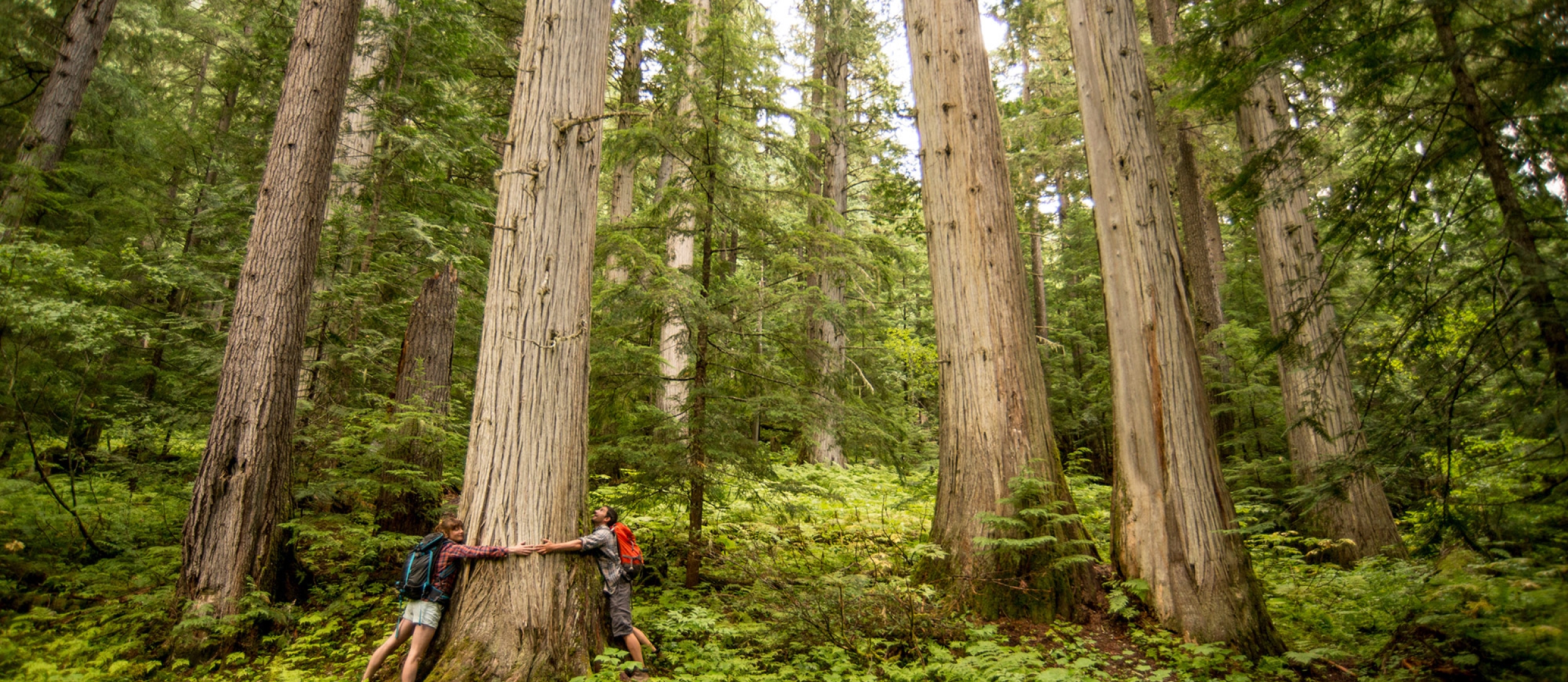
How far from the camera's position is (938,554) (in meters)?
5.10

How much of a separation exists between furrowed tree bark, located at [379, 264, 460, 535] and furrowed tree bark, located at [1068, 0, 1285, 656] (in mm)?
6570

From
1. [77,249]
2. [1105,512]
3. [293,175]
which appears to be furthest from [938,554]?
[77,249]

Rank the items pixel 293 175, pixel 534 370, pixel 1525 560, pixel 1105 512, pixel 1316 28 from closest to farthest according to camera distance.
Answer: pixel 1525 560
pixel 1316 28
pixel 534 370
pixel 293 175
pixel 1105 512

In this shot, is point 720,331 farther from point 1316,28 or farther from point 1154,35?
point 1154,35

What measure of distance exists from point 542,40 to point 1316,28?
5645 mm

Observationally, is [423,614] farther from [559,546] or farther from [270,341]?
[270,341]

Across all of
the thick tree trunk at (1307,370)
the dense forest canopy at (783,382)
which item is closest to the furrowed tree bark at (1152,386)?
the dense forest canopy at (783,382)

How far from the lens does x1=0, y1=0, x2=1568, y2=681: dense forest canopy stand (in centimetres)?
401

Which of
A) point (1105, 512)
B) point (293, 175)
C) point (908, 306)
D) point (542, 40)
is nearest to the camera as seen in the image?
point (542, 40)

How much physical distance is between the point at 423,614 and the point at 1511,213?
6855 mm

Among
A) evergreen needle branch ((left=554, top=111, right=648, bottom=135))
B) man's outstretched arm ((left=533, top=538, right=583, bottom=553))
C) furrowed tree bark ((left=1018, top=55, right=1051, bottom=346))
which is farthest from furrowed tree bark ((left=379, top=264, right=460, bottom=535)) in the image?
furrowed tree bark ((left=1018, top=55, right=1051, bottom=346))

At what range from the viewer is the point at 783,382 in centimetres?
666

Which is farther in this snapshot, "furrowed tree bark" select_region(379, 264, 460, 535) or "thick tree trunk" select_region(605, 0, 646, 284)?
"thick tree trunk" select_region(605, 0, 646, 284)

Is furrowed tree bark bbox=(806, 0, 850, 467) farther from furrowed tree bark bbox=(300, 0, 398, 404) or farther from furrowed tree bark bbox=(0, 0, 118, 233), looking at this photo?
furrowed tree bark bbox=(0, 0, 118, 233)
